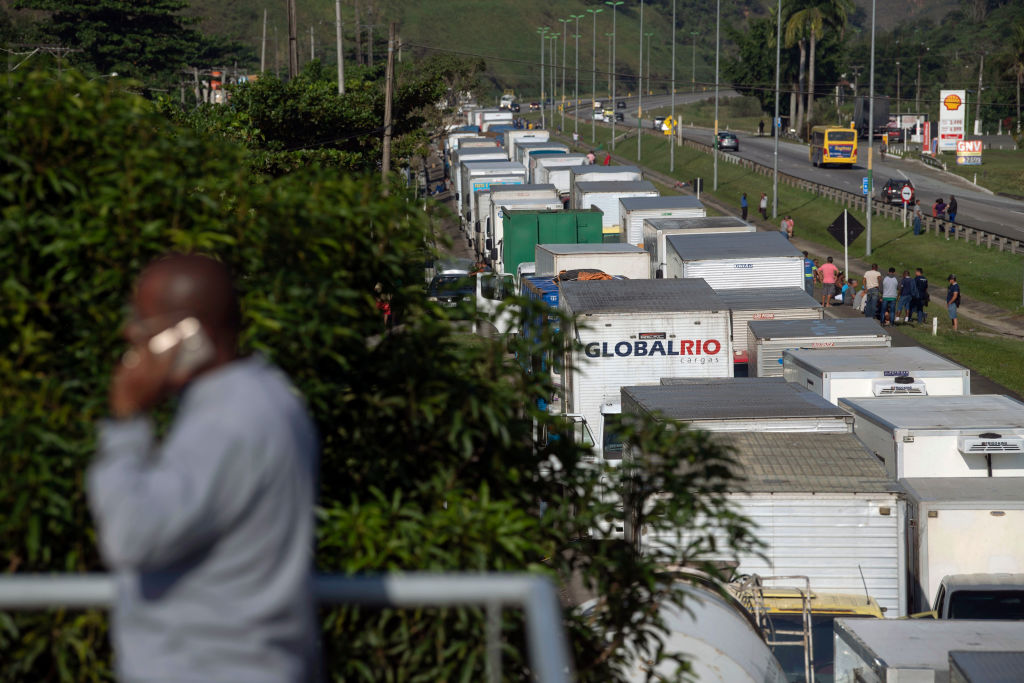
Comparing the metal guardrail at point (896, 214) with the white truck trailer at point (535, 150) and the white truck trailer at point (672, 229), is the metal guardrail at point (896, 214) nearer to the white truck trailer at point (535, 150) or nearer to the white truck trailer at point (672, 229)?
the white truck trailer at point (535, 150)

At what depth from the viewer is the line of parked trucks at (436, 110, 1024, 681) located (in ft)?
39.7

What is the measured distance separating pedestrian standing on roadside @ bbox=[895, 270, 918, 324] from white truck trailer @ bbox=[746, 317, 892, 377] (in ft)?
41.0

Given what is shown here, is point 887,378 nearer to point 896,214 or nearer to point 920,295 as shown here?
point 920,295

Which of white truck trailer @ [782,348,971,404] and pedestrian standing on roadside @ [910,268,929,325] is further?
pedestrian standing on roadside @ [910,268,929,325]

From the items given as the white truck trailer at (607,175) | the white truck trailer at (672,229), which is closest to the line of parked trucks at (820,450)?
the white truck trailer at (672,229)

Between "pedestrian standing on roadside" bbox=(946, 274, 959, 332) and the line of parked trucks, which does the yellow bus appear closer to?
"pedestrian standing on roadside" bbox=(946, 274, 959, 332)

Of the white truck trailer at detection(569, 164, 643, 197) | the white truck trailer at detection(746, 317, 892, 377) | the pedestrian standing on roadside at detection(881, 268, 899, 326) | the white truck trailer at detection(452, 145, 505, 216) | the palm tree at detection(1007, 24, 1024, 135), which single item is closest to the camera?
the white truck trailer at detection(746, 317, 892, 377)

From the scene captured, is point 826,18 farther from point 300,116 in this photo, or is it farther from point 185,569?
point 185,569

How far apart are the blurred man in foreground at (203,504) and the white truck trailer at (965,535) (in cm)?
1218

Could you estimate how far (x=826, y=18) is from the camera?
106562 millimetres

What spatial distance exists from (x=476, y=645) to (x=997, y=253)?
4774 centimetres

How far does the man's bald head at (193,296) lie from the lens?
2.64m

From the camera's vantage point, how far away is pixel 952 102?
214 feet

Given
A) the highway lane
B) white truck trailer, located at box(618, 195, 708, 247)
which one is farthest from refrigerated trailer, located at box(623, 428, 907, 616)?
the highway lane
